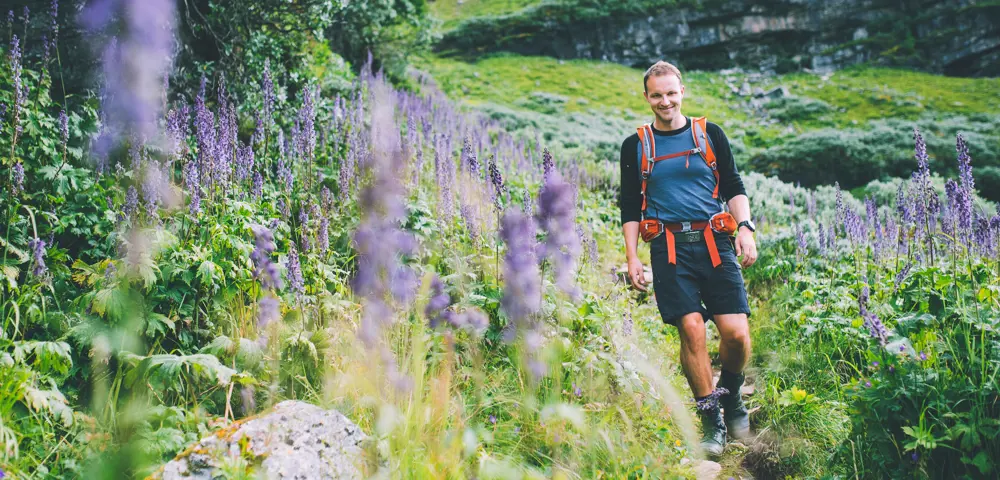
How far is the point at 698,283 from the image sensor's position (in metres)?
3.34

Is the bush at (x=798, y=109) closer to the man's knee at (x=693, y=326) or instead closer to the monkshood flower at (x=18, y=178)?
the man's knee at (x=693, y=326)

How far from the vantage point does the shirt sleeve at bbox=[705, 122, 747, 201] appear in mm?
3490

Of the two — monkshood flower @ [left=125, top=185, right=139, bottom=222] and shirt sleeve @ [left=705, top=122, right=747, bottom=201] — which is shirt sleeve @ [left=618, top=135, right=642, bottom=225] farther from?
monkshood flower @ [left=125, top=185, right=139, bottom=222]

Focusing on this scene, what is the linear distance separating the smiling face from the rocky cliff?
29.3 m

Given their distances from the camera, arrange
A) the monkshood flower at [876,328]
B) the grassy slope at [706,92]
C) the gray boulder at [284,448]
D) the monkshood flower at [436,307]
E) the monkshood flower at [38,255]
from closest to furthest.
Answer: the gray boulder at [284,448], the monkshood flower at [876,328], the monkshood flower at [38,255], the monkshood flower at [436,307], the grassy slope at [706,92]

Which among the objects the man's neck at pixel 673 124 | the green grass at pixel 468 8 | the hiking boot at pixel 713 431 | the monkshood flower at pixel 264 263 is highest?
the green grass at pixel 468 8

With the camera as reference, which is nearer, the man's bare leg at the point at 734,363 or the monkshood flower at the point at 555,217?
the monkshood flower at the point at 555,217

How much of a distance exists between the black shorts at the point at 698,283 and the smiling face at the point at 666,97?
0.78 meters

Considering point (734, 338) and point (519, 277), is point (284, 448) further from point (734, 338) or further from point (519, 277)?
point (734, 338)

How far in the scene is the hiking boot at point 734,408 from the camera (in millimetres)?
3422

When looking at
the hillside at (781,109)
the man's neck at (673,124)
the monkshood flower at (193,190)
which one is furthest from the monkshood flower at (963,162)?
the hillside at (781,109)

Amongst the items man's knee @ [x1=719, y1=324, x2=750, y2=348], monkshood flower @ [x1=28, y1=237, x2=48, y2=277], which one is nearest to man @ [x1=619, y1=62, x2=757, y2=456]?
man's knee @ [x1=719, y1=324, x2=750, y2=348]

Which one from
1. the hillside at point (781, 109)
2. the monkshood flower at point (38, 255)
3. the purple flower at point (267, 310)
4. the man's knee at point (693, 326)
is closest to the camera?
the purple flower at point (267, 310)

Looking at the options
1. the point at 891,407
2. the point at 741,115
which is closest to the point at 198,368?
the point at 891,407
